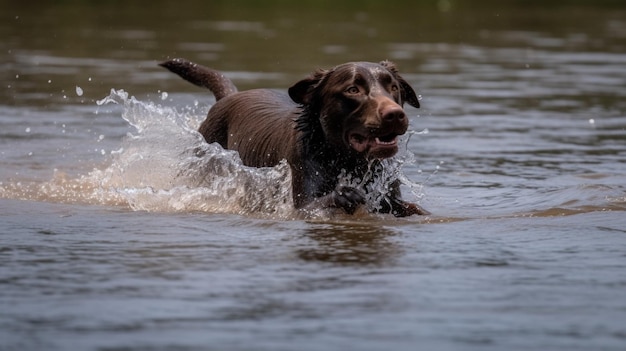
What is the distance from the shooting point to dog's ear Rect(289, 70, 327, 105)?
8250mm

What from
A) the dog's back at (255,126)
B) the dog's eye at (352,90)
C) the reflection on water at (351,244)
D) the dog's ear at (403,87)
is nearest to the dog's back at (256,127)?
the dog's back at (255,126)

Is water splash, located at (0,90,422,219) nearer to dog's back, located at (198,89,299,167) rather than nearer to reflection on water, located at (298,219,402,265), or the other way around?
dog's back, located at (198,89,299,167)

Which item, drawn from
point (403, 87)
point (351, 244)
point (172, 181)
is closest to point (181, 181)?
point (172, 181)

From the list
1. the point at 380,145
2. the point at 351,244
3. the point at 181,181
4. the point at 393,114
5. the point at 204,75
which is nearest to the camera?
the point at 351,244

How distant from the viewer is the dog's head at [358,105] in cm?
763

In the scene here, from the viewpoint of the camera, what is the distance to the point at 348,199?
7832mm

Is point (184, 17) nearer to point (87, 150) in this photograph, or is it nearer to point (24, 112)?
point (24, 112)

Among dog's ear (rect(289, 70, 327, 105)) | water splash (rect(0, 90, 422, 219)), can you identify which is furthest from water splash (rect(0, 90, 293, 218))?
dog's ear (rect(289, 70, 327, 105))

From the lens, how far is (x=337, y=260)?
6.66 meters

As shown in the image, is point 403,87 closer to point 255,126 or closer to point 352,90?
point 352,90

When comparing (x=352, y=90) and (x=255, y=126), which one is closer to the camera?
(x=352, y=90)

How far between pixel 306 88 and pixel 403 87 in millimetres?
586

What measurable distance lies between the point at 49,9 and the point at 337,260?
72.9ft

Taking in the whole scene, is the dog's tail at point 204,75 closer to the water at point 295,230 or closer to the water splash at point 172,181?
the water splash at point 172,181
